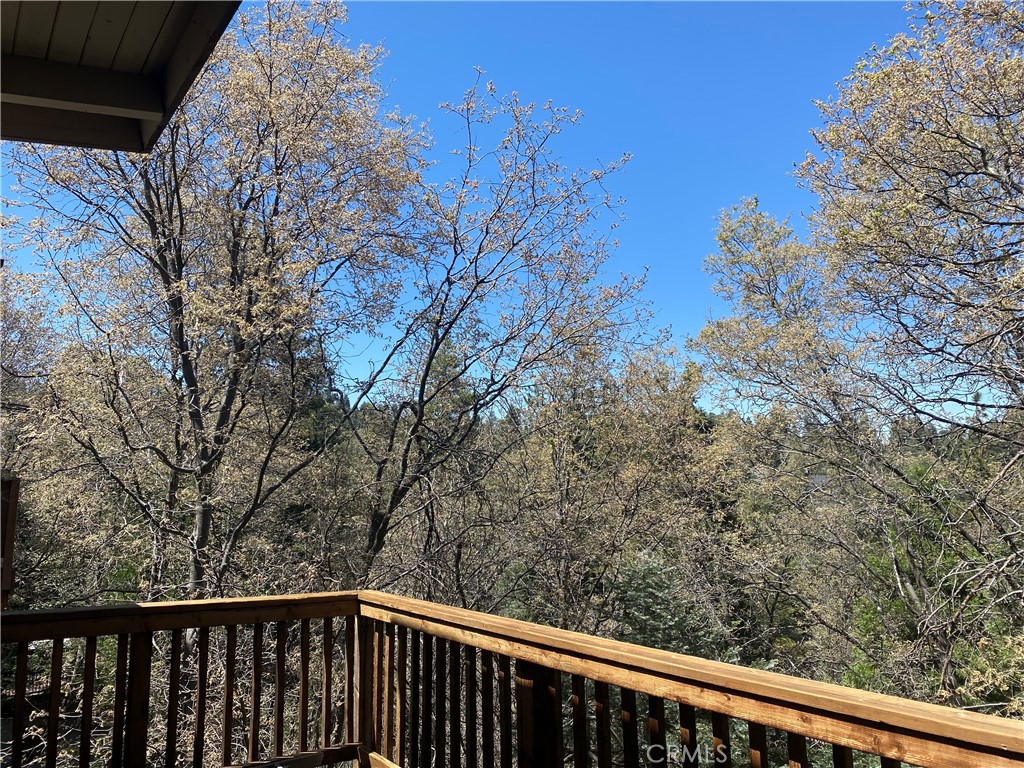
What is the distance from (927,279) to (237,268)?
23.4ft

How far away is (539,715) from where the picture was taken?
188 cm

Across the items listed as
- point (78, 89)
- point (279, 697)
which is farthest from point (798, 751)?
point (78, 89)

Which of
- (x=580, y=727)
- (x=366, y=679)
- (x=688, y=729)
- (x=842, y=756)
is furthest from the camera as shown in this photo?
(x=366, y=679)

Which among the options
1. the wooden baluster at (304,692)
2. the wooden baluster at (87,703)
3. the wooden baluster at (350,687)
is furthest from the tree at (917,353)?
the wooden baluster at (87,703)

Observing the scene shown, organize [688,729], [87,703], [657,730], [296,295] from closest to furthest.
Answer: [688,729] < [657,730] < [87,703] < [296,295]

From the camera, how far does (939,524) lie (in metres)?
8.47

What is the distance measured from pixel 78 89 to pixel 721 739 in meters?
2.42

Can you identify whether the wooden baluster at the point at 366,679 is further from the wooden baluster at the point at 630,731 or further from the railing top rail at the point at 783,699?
the wooden baluster at the point at 630,731

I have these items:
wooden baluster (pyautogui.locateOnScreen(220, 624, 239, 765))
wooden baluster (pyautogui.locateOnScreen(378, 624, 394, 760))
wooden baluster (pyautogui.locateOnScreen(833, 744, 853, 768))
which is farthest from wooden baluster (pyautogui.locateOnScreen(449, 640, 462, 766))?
wooden baluster (pyautogui.locateOnScreen(833, 744, 853, 768))

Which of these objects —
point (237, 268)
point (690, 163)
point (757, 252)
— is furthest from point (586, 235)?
point (757, 252)

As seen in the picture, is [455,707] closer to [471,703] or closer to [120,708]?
[471,703]

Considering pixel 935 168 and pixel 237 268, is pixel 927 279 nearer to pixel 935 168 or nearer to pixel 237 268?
pixel 935 168

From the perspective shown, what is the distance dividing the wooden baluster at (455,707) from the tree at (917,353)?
16.1ft

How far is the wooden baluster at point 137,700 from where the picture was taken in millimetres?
2320
